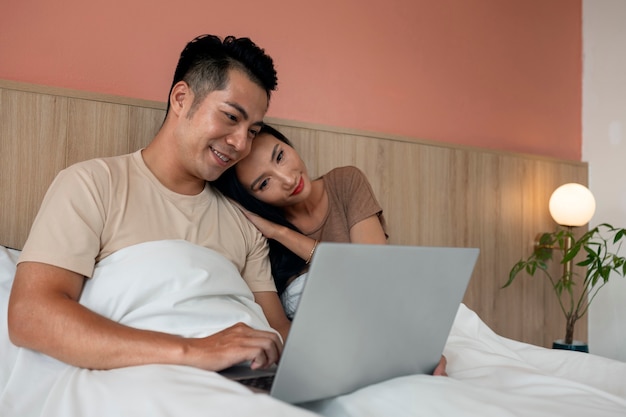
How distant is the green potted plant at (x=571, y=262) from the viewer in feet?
7.86

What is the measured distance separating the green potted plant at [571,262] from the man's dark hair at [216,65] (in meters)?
1.44

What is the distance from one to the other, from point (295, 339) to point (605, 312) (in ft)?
7.74

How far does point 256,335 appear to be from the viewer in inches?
42.4

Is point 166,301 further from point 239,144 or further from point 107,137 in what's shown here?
point 107,137

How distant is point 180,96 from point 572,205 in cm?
171

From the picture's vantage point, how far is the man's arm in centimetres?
103

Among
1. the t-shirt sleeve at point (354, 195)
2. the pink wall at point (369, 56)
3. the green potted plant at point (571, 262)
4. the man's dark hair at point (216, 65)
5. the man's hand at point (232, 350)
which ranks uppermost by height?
the pink wall at point (369, 56)

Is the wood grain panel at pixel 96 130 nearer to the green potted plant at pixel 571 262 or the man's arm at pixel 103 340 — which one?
the man's arm at pixel 103 340

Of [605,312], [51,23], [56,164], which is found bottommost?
[605,312]

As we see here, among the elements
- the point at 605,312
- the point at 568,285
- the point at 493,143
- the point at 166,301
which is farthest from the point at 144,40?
the point at 605,312

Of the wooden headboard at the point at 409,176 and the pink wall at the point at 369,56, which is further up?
the pink wall at the point at 369,56

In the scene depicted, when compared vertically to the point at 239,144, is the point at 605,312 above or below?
below

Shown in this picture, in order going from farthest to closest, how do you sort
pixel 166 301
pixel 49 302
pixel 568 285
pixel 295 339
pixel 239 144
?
1. pixel 568 285
2. pixel 239 144
3. pixel 166 301
4. pixel 49 302
5. pixel 295 339

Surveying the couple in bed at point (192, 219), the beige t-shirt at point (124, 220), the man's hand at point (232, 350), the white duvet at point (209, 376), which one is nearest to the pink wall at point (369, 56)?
the couple in bed at point (192, 219)
